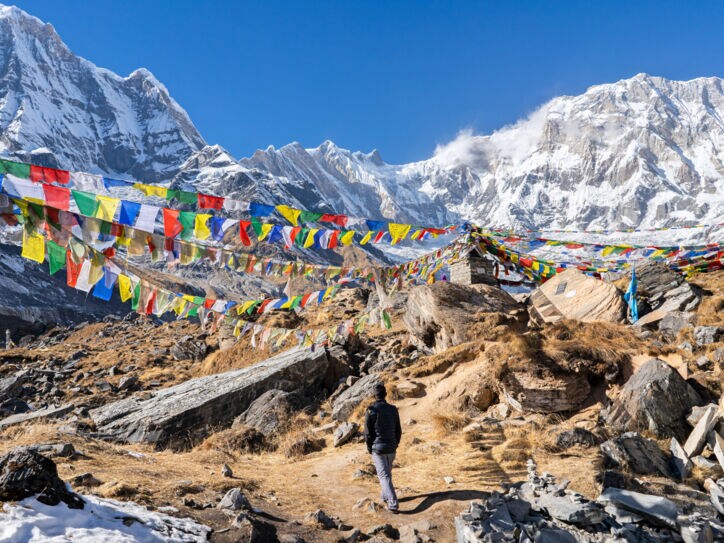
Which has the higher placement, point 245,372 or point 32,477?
point 245,372

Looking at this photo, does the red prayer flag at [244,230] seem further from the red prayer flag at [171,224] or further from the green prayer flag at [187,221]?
the red prayer flag at [171,224]

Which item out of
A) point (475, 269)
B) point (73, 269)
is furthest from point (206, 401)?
point (475, 269)

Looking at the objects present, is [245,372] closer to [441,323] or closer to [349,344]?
[349,344]

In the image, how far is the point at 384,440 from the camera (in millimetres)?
6504

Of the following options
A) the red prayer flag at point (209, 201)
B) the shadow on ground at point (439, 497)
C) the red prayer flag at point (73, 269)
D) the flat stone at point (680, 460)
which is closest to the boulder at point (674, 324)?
the flat stone at point (680, 460)

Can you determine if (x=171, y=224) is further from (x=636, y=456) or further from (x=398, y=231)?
(x=636, y=456)

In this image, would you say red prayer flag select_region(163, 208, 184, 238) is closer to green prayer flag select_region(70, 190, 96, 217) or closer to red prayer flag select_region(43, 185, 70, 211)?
green prayer flag select_region(70, 190, 96, 217)

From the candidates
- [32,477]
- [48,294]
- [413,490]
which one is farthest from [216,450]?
[48,294]

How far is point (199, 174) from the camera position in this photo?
637 feet

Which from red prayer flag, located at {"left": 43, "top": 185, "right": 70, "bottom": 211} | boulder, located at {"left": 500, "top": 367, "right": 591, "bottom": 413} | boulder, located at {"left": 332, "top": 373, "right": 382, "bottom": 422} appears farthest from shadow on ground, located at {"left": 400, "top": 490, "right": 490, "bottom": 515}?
red prayer flag, located at {"left": 43, "top": 185, "right": 70, "bottom": 211}

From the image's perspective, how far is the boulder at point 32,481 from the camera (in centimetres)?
433

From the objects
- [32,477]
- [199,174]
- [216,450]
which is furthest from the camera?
[199,174]

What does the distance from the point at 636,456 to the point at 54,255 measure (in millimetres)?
8956

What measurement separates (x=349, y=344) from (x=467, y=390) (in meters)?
5.91
